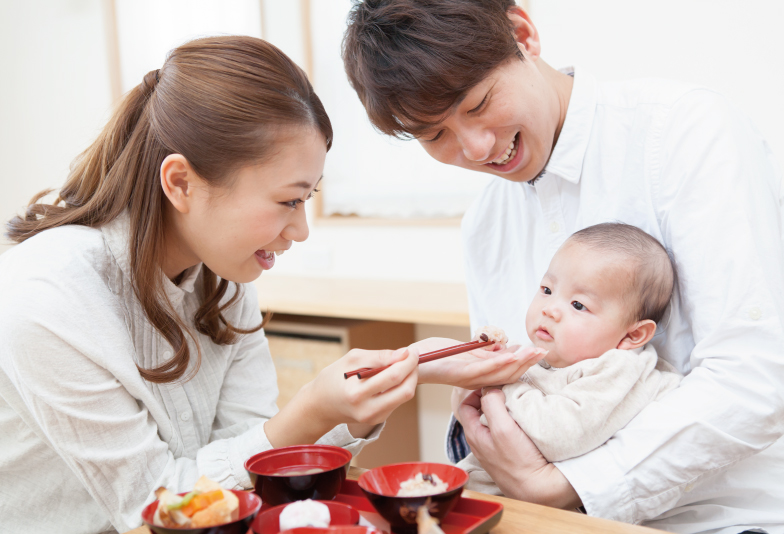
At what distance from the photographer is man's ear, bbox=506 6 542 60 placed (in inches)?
52.6

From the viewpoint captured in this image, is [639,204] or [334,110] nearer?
[639,204]

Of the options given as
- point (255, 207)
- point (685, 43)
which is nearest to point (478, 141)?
point (255, 207)

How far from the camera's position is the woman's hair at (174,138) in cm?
122

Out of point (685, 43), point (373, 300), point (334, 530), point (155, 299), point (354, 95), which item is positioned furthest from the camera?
point (354, 95)

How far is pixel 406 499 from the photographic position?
2.56 feet

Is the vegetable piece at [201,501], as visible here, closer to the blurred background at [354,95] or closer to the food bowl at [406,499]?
the food bowl at [406,499]

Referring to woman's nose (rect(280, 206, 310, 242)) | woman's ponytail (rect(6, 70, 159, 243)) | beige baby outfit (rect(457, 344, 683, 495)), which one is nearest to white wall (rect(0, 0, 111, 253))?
woman's ponytail (rect(6, 70, 159, 243))

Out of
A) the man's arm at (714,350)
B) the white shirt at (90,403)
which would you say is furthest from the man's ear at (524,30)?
the white shirt at (90,403)

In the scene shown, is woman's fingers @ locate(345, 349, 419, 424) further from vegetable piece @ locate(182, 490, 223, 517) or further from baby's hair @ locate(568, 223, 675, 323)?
baby's hair @ locate(568, 223, 675, 323)

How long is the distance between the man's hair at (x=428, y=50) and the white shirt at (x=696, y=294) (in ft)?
0.91

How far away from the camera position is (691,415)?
1.10m

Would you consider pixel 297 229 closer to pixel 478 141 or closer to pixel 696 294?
pixel 478 141

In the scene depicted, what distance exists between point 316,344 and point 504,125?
1.56 metres

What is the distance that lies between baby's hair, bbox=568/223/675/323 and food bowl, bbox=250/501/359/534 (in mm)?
730
